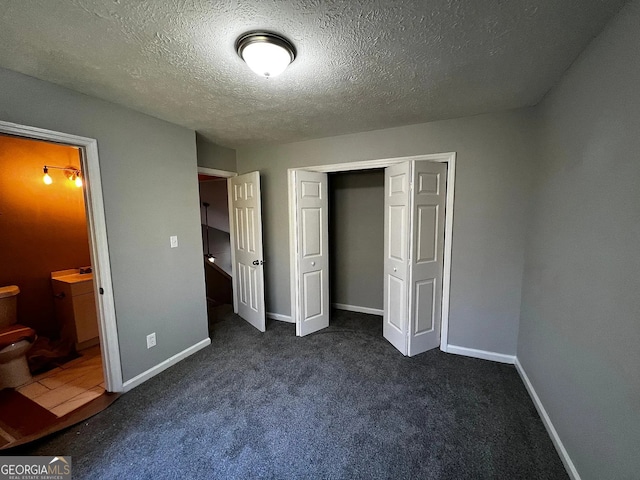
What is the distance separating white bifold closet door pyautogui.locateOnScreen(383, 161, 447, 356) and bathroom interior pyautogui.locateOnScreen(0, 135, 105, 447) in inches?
109

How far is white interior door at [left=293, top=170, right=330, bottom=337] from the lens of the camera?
299 centimetres

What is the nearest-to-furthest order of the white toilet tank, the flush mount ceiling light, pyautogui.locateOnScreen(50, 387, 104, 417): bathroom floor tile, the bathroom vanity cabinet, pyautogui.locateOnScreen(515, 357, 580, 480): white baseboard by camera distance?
the flush mount ceiling light
pyautogui.locateOnScreen(515, 357, 580, 480): white baseboard
pyautogui.locateOnScreen(50, 387, 104, 417): bathroom floor tile
the white toilet tank
the bathroom vanity cabinet

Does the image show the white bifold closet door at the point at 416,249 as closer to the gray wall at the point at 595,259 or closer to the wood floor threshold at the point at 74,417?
the gray wall at the point at 595,259

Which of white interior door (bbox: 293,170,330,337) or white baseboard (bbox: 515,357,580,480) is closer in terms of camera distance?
white baseboard (bbox: 515,357,580,480)

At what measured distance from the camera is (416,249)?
100.0 inches

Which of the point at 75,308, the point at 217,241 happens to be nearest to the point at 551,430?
the point at 75,308

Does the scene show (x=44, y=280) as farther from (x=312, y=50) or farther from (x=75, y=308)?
(x=312, y=50)

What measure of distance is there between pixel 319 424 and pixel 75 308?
2795 millimetres

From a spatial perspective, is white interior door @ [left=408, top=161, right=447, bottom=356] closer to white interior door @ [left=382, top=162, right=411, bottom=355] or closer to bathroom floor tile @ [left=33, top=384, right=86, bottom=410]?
white interior door @ [left=382, top=162, right=411, bottom=355]

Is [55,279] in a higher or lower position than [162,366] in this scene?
higher

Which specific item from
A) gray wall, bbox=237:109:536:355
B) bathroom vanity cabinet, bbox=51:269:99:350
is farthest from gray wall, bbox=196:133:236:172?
bathroom vanity cabinet, bbox=51:269:99:350

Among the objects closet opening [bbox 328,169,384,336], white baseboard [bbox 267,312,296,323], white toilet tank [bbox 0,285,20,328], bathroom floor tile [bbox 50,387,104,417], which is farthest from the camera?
closet opening [bbox 328,169,384,336]

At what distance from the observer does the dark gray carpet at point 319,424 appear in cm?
151

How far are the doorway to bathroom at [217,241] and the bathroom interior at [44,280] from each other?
1786 mm
